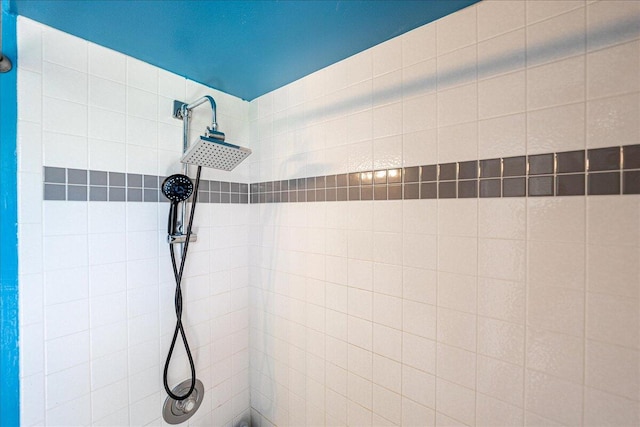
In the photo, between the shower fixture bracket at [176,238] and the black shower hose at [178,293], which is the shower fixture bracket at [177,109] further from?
the shower fixture bracket at [176,238]

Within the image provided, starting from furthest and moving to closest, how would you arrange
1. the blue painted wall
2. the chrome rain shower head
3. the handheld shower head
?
1. the handheld shower head
2. the chrome rain shower head
3. the blue painted wall

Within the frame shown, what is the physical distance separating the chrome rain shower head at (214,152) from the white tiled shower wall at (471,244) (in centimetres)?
36

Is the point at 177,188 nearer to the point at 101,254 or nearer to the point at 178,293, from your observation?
the point at 101,254

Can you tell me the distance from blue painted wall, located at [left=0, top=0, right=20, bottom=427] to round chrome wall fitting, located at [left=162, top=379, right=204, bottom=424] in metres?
0.52

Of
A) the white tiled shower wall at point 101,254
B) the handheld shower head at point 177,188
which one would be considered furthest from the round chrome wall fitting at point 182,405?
the handheld shower head at point 177,188

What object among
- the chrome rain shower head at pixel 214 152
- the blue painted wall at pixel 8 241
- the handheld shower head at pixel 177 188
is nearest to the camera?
the blue painted wall at pixel 8 241

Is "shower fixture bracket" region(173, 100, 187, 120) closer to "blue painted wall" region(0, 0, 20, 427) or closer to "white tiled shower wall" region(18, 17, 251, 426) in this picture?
"white tiled shower wall" region(18, 17, 251, 426)

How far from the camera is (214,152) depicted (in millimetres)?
1036

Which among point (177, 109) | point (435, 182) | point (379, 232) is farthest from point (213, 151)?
point (435, 182)

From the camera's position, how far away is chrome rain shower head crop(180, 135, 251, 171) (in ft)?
3.19

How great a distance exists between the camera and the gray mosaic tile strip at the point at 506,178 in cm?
66

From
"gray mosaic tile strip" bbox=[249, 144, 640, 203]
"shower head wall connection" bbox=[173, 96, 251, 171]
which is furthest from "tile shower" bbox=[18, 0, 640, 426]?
"shower head wall connection" bbox=[173, 96, 251, 171]

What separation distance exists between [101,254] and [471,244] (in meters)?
1.43

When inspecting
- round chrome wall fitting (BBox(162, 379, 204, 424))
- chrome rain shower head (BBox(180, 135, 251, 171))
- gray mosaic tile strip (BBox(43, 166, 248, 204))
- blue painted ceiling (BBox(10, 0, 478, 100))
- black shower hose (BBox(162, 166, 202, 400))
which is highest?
blue painted ceiling (BBox(10, 0, 478, 100))
